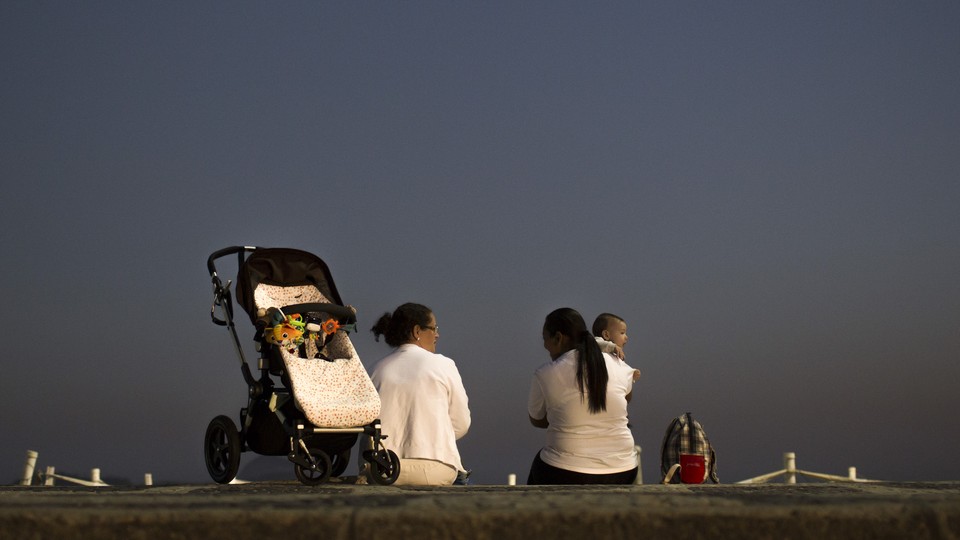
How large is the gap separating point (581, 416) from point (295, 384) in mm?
1610

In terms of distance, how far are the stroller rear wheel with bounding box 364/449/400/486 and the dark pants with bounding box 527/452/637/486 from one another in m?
0.76

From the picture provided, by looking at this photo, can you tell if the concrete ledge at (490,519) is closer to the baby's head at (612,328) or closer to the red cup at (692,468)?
the red cup at (692,468)

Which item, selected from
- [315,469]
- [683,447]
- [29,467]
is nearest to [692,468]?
[683,447]

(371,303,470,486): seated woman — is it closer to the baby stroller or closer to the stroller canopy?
the baby stroller

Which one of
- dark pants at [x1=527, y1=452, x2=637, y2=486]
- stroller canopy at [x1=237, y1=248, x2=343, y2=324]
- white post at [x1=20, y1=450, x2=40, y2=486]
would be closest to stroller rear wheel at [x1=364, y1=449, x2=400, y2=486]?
dark pants at [x1=527, y1=452, x2=637, y2=486]

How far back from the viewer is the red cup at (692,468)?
6.09 meters

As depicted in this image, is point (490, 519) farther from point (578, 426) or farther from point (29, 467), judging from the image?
point (29, 467)

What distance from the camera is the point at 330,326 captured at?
597cm

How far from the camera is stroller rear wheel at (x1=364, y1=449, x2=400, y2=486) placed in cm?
562

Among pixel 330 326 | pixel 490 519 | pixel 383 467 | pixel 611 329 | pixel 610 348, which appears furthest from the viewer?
pixel 611 329

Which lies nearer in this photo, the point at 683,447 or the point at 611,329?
the point at 683,447

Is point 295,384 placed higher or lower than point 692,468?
higher

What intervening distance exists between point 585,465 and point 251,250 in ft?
7.91

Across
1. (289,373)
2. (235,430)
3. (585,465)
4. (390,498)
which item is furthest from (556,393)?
(390,498)
